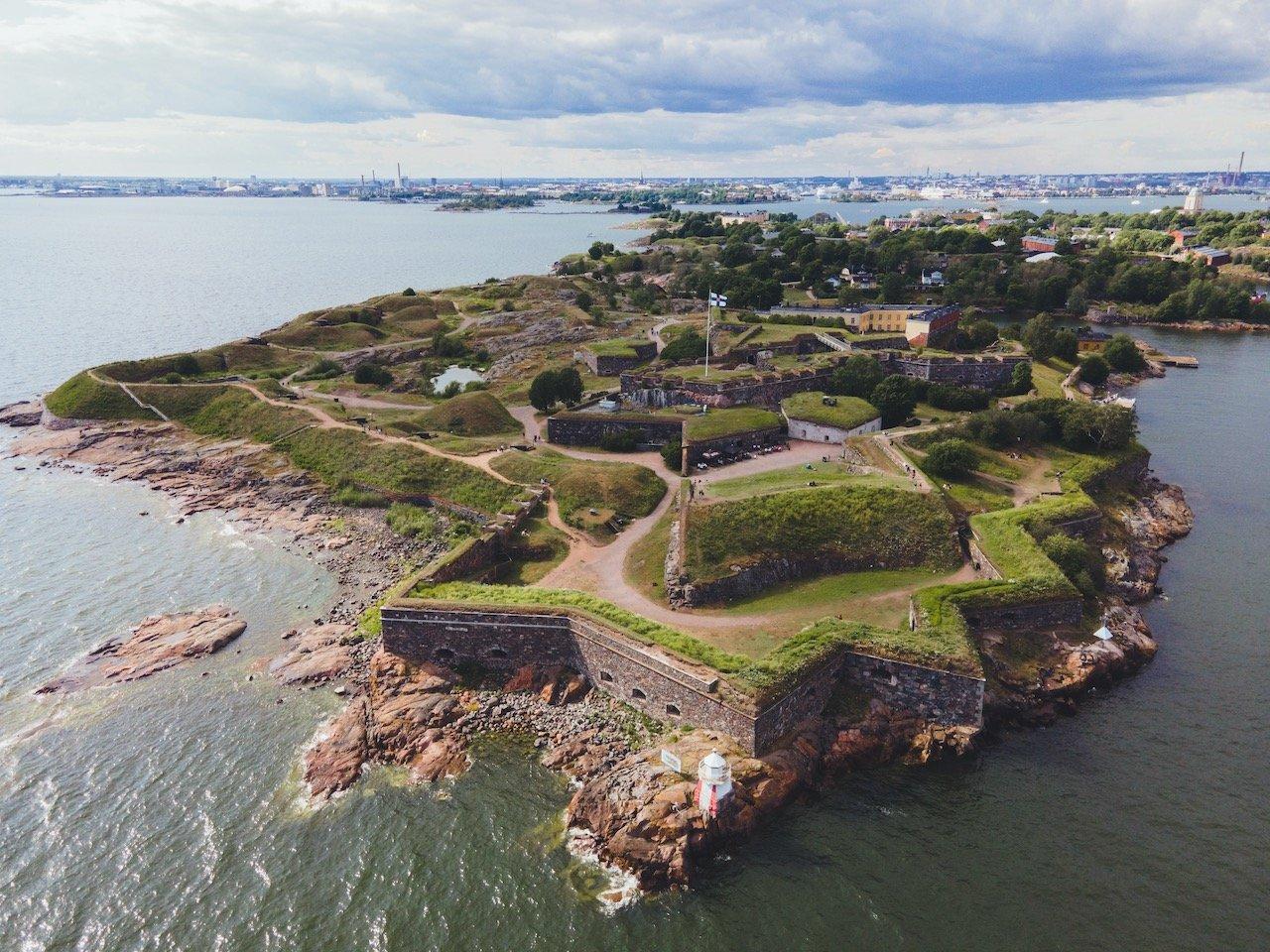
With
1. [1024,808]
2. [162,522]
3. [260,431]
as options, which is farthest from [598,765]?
[260,431]

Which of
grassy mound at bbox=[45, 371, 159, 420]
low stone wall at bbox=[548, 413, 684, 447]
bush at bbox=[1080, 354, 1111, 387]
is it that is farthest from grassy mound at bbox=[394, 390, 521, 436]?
bush at bbox=[1080, 354, 1111, 387]

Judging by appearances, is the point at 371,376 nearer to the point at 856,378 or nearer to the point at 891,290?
the point at 856,378

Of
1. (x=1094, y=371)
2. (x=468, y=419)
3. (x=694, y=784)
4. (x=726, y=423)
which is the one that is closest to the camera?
(x=694, y=784)

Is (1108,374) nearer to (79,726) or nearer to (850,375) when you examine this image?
(850,375)

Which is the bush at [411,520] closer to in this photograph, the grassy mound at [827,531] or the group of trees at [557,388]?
the group of trees at [557,388]

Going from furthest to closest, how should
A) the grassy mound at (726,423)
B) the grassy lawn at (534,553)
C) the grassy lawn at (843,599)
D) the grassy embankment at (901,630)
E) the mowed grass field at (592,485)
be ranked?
the grassy mound at (726,423), the mowed grass field at (592,485), the grassy lawn at (534,553), the grassy lawn at (843,599), the grassy embankment at (901,630)

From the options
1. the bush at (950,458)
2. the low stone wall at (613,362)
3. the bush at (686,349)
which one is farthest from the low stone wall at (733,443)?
the low stone wall at (613,362)

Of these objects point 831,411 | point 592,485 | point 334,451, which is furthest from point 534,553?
point 831,411
